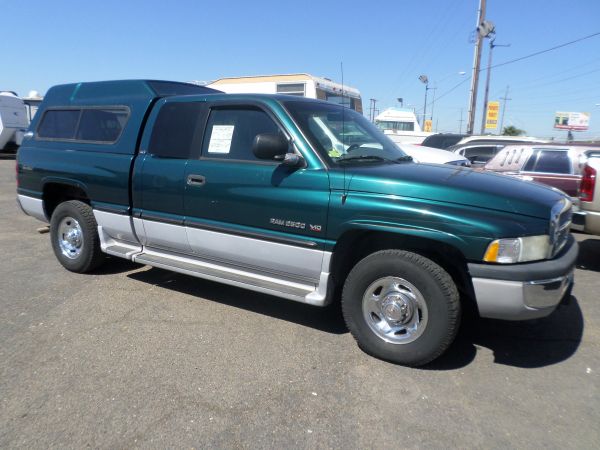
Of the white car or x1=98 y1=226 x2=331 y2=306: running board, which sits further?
the white car

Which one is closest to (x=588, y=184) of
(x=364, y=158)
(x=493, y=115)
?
(x=364, y=158)

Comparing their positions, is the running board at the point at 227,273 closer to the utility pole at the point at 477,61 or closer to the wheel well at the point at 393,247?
the wheel well at the point at 393,247

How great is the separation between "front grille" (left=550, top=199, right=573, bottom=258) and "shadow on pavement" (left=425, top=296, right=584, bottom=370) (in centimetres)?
67

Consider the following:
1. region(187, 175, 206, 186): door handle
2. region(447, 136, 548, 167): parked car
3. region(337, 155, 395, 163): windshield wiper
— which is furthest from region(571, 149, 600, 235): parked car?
region(447, 136, 548, 167): parked car

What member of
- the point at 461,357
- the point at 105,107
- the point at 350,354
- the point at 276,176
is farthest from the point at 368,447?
the point at 105,107

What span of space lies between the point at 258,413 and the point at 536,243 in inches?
79.8

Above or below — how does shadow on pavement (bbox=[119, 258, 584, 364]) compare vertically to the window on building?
below

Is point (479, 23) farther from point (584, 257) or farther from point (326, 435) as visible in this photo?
point (326, 435)

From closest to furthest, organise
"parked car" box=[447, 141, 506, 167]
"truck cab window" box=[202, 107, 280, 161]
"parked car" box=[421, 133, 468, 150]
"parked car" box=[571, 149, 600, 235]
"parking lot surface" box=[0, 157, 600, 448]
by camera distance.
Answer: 1. "parking lot surface" box=[0, 157, 600, 448]
2. "truck cab window" box=[202, 107, 280, 161]
3. "parked car" box=[571, 149, 600, 235]
4. "parked car" box=[447, 141, 506, 167]
5. "parked car" box=[421, 133, 468, 150]

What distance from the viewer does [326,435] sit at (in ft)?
8.32

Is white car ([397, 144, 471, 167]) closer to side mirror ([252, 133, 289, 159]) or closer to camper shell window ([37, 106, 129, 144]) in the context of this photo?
camper shell window ([37, 106, 129, 144])

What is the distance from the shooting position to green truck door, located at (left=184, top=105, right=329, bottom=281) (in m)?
3.42

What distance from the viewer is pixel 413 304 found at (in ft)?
10.5

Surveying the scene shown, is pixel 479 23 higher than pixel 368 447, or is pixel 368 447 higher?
pixel 479 23
